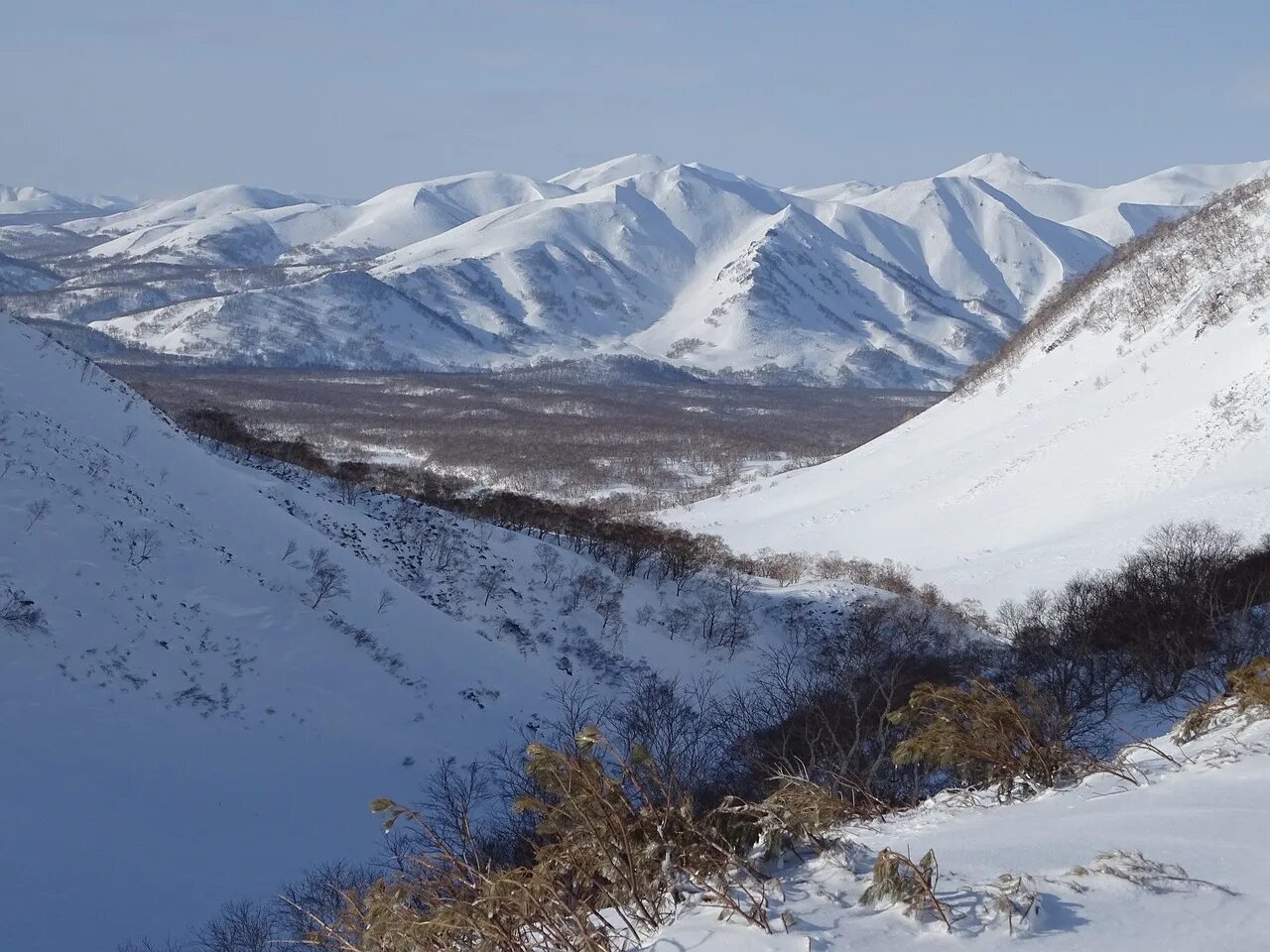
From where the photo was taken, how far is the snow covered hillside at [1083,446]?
2952 centimetres

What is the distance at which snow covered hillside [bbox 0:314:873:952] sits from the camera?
1445 cm

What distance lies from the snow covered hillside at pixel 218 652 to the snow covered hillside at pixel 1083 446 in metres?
7.99

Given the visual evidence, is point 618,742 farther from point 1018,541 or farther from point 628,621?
point 1018,541

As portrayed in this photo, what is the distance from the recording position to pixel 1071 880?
2879 millimetres

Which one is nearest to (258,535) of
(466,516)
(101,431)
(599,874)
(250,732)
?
Result: (101,431)

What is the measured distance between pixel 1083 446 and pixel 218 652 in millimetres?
30111

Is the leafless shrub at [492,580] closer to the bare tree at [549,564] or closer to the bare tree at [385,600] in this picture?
the bare tree at [549,564]

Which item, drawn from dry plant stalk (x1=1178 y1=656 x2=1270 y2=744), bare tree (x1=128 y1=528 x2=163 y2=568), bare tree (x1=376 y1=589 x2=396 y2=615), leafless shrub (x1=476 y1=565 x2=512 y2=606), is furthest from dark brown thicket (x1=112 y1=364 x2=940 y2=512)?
dry plant stalk (x1=1178 y1=656 x2=1270 y2=744)

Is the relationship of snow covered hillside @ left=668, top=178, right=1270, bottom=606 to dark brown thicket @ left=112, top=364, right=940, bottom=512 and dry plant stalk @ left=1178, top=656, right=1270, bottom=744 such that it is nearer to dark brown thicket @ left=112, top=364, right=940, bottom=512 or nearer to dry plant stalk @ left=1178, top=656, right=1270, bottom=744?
dark brown thicket @ left=112, top=364, right=940, bottom=512

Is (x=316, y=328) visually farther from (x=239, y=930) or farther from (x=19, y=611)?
(x=239, y=930)

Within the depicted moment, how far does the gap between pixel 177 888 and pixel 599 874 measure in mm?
12985

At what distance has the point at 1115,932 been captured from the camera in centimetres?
263

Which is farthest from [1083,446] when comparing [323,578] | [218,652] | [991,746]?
[991,746]

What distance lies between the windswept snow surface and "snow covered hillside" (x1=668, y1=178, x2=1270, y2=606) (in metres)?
25.2
